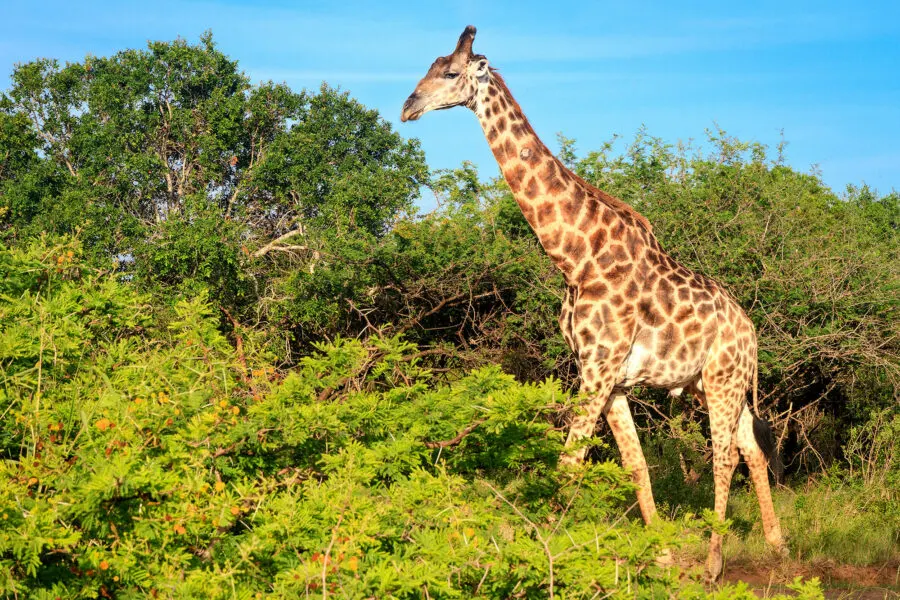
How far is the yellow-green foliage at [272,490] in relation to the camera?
3.45 metres

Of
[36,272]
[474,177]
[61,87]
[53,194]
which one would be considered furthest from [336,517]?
[61,87]

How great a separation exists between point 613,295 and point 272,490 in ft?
10.7

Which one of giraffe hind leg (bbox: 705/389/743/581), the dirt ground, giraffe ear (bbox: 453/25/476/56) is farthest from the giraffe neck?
the dirt ground

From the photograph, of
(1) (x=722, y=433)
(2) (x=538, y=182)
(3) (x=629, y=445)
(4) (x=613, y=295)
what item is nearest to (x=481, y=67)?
(2) (x=538, y=182)

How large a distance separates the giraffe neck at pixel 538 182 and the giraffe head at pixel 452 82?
0.33 ft

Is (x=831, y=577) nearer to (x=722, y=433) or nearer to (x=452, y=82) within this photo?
(x=722, y=433)

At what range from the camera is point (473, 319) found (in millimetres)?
9844

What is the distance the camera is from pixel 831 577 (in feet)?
23.4

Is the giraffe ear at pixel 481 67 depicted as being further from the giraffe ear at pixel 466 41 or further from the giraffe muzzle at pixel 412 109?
the giraffe muzzle at pixel 412 109

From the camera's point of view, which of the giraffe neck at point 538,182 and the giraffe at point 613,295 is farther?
the giraffe neck at point 538,182

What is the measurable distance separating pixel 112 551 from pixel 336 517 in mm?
852

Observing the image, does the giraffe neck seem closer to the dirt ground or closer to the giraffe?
the giraffe

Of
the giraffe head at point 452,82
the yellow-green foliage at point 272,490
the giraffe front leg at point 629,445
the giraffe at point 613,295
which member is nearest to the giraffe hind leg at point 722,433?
the giraffe at point 613,295

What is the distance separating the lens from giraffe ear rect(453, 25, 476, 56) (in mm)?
6793
